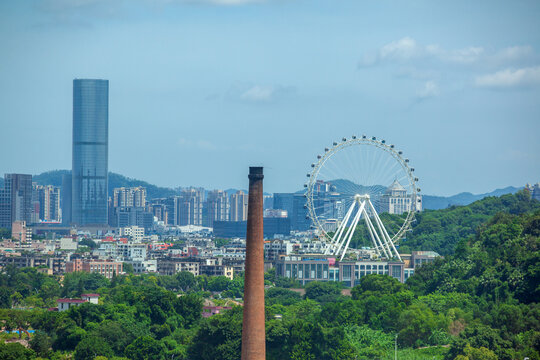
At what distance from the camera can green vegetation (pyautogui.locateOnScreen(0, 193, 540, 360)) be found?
8350cm

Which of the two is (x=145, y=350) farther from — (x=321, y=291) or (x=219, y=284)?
(x=219, y=284)

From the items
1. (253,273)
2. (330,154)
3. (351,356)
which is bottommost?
(351,356)

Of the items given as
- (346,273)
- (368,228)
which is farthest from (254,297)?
(346,273)

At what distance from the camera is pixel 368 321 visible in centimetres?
10000

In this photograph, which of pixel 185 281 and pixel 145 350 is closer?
pixel 145 350

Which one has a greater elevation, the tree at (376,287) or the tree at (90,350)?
the tree at (376,287)

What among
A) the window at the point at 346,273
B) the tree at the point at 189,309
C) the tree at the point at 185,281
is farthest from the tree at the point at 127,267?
the tree at the point at 189,309

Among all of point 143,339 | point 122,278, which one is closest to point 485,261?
point 143,339

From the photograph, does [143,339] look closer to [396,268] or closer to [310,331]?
[310,331]

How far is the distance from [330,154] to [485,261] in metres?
31.8

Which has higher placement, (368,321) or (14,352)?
(368,321)

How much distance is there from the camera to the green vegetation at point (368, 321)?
83.5 meters

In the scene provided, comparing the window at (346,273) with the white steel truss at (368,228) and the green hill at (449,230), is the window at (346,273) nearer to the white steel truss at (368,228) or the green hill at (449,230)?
the white steel truss at (368,228)

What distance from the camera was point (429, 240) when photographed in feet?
626
